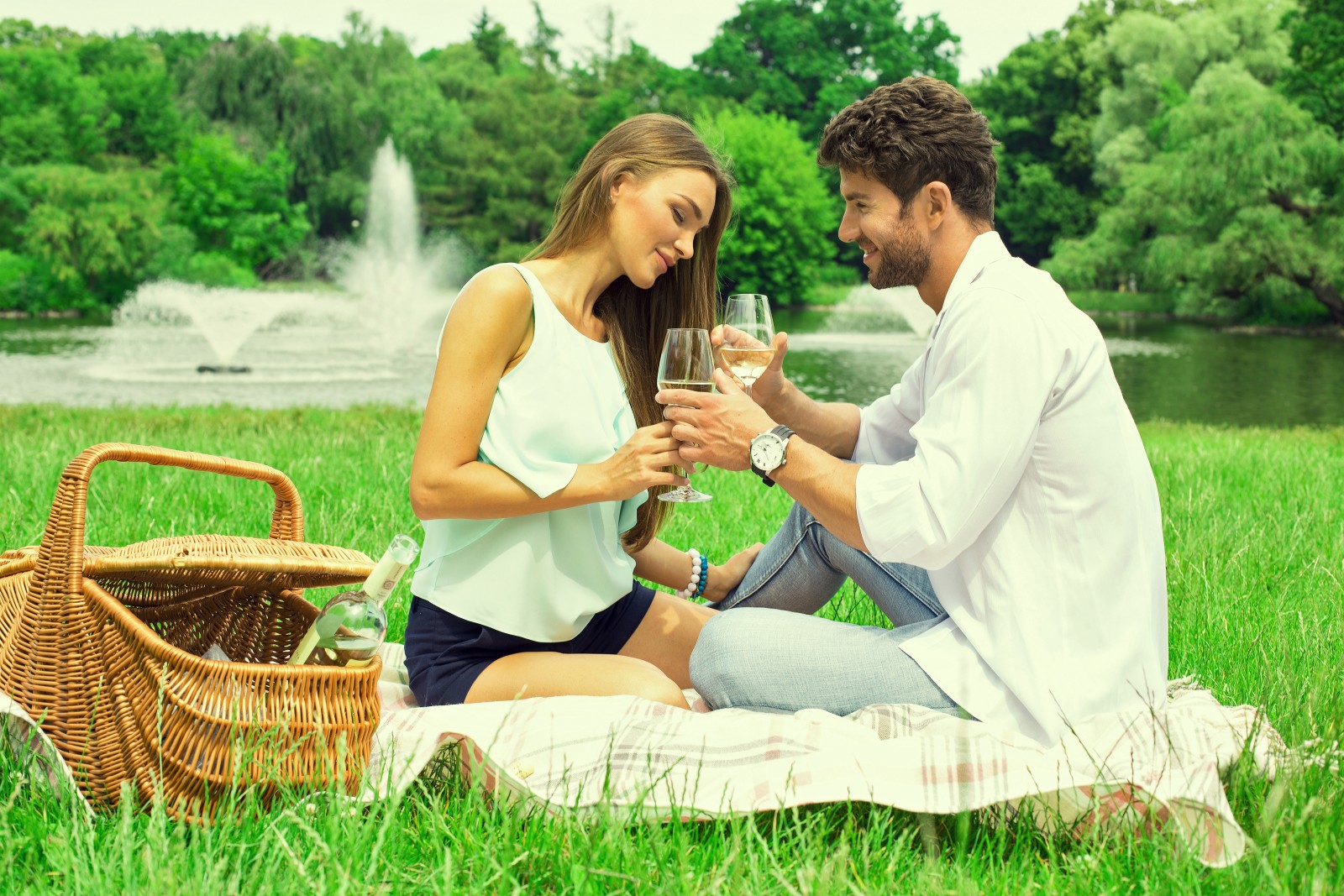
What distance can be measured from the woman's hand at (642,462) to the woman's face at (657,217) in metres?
0.60

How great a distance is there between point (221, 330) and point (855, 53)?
6052 cm

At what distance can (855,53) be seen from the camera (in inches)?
2970

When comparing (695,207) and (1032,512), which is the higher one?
(695,207)

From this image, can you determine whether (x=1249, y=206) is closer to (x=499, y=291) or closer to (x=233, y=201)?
(x=499, y=291)

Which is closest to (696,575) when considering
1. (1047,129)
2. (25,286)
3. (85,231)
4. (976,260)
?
(976,260)

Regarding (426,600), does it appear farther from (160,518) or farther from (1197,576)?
(1197,576)

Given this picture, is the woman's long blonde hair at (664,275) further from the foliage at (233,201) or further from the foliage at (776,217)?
the foliage at (776,217)

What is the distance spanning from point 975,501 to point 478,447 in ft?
4.51

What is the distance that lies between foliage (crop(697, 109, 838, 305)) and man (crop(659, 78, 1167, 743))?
166ft

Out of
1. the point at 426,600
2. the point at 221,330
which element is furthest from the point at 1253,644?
the point at 221,330

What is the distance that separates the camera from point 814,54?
70812mm

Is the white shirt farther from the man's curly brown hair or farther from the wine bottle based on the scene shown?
the wine bottle

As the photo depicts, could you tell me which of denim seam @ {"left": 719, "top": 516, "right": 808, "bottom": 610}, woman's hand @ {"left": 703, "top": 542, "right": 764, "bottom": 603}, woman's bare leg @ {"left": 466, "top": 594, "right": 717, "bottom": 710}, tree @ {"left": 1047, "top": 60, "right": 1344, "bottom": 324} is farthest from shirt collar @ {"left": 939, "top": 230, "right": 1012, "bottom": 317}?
tree @ {"left": 1047, "top": 60, "right": 1344, "bottom": 324}

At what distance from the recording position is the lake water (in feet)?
58.7
